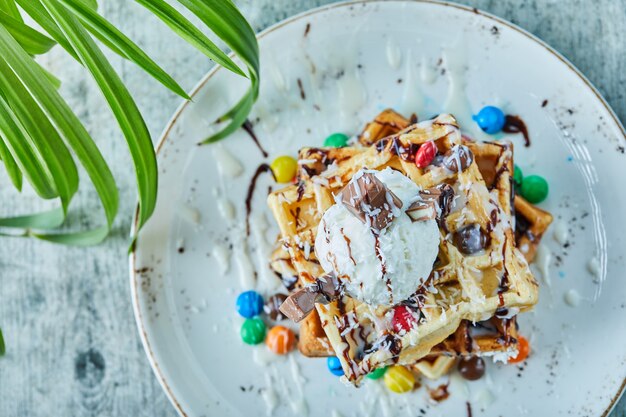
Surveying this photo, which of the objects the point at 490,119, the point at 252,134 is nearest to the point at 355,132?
the point at 252,134

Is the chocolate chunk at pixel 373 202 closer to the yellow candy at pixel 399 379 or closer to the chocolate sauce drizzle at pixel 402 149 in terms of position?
the chocolate sauce drizzle at pixel 402 149

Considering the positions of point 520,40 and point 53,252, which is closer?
point 520,40

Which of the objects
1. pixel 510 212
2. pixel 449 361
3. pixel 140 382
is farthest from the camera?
pixel 140 382

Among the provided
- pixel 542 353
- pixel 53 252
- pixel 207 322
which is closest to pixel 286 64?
pixel 207 322

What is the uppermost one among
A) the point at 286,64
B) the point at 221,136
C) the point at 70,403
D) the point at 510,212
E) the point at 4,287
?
the point at 286,64

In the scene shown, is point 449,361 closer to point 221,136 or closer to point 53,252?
point 221,136

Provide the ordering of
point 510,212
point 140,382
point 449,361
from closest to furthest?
point 510,212, point 449,361, point 140,382

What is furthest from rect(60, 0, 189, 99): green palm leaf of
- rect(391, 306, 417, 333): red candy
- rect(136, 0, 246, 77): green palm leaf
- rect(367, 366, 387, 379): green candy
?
rect(367, 366, 387, 379): green candy

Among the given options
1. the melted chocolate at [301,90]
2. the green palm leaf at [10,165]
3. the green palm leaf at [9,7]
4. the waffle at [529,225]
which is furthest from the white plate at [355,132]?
the green palm leaf at [9,7]
